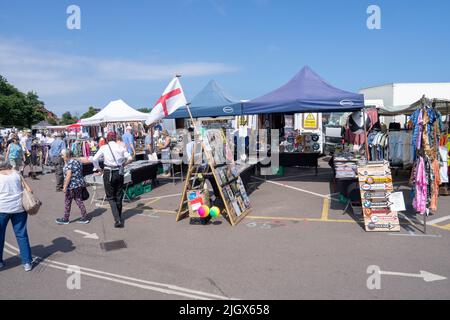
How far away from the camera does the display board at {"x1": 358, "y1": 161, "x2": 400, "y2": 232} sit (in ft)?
20.1

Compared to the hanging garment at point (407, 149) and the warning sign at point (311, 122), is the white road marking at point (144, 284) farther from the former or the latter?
the warning sign at point (311, 122)

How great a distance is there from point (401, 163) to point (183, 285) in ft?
34.7

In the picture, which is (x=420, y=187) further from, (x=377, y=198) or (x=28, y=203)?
(x=28, y=203)

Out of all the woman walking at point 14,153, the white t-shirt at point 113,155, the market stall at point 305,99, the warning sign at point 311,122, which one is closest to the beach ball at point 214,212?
the white t-shirt at point 113,155

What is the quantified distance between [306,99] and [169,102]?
4114 millimetres

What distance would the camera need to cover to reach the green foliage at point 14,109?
54188 mm

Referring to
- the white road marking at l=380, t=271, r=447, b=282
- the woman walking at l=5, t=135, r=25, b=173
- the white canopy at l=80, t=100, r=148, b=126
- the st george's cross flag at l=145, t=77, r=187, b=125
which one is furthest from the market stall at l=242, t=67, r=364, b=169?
the woman walking at l=5, t=135, r=25, b=173

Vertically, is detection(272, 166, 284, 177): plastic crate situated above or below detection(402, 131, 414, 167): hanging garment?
below

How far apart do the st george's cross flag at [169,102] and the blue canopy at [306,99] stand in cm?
323

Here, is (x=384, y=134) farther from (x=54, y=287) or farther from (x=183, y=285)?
(x=54, y=287)

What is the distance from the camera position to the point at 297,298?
153 inches

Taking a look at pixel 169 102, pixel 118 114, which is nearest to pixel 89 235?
pixel 169 102

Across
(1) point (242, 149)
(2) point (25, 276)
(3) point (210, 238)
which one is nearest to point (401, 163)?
(1) point (242, 149)

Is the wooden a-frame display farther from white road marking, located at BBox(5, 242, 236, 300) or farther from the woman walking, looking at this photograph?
the woman walking
